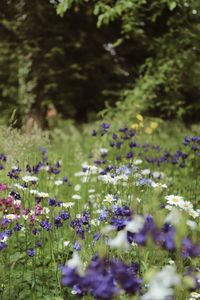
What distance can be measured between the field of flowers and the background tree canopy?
2.36 m

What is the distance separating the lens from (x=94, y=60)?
9.80m

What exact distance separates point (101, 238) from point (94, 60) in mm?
7518

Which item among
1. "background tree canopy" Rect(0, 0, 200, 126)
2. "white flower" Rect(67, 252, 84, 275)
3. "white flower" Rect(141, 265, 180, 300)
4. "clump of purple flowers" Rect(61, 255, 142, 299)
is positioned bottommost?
"background tree canopy" Rect(0, 0, 200, 126)

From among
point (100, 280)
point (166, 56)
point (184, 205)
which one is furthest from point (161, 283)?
point (166, 56)

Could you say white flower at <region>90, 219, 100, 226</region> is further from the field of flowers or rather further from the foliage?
the foliage

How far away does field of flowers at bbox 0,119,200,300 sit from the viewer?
5.81ft

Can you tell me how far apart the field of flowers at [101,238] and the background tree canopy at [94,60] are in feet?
7.74

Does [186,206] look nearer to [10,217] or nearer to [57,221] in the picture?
[57,221]

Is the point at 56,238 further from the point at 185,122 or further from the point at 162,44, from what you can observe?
the point at 185,122

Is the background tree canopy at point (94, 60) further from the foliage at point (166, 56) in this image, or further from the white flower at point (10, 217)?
the white flower at point (10, 217)

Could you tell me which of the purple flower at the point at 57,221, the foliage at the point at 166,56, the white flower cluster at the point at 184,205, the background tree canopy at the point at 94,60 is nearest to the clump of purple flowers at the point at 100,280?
the purple flower at the point at 57,221

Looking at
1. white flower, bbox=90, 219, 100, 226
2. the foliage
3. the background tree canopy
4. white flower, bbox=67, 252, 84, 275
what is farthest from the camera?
the background tree canopy

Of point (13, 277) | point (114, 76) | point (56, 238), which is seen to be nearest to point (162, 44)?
point (114, 76)

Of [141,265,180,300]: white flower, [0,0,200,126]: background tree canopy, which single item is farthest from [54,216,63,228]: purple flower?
[0,0,200,126]: background tree canopy
